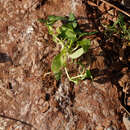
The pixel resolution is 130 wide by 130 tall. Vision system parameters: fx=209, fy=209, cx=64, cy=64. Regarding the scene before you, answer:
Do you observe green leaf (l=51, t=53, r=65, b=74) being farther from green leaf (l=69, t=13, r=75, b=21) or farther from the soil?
green leaf (l=69, t=13, r=75, b=21)

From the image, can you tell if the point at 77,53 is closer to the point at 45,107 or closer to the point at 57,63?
the point at 57,63

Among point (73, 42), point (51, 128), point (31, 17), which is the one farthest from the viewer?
point (31, 17)

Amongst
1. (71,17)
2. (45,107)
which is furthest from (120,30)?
(45,107)

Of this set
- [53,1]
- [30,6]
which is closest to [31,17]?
[30,6]

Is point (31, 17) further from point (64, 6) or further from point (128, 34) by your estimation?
point (128, 34)

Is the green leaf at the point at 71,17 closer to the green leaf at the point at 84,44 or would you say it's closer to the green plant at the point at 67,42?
the green plant at the point at 67,42

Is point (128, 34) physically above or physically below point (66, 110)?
above

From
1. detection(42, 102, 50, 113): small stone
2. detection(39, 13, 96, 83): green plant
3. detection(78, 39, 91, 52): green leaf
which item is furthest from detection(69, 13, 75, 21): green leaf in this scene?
detection(42, 102, 50, 113): small stone

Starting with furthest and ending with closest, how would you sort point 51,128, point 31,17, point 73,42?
point 31,17, point 73,42, point 51,128

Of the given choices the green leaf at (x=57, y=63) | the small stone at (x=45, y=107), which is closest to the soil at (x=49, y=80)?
the small stone at (x=45, y=107)
